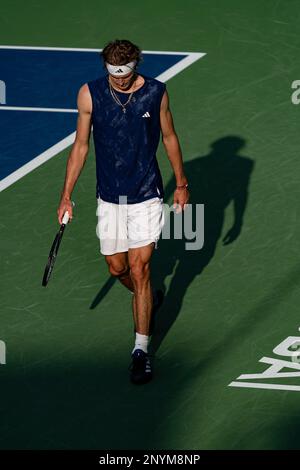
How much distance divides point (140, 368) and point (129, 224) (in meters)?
1.15

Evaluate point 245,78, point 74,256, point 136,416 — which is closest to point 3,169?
point 74,256

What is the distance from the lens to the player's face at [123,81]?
10375 millimetres

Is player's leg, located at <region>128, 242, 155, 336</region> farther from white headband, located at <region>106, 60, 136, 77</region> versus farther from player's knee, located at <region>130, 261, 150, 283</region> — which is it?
white headband, located at <region>106, 60, 136, 77</region>

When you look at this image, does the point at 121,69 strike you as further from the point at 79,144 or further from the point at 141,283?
the point at 141,283

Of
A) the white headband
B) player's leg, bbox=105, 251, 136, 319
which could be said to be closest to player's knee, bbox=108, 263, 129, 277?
player's leg, bbox=105, 251, 136, 319

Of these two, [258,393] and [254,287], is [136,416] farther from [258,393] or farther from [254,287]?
[254,287]

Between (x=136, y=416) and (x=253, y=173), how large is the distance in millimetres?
4123

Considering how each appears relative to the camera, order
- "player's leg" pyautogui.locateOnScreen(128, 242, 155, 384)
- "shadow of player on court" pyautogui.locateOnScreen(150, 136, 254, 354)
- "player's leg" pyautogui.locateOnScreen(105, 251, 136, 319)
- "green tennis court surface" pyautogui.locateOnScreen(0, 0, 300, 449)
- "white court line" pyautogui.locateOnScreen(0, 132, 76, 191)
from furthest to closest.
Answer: "white court line" pyautogui.locateOnScreen(0, 132, 76, 191)
"shadow of player on court" pyautogui.locateOnScreen(150, 136, 254, 354)
"player's leg" pyautogui.locateOnScreen(105, 251, 136, 319)
"player's leg" pyautogui.locateOnScreen(128, 242, 155, 384)
"green tennis court surface" pyautogui.locateOnScreen(0, 0, 300, 449)

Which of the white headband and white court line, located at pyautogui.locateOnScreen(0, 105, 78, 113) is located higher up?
white court line, located at pyautogui.locateOnScreen(0, 105, 78, 113)

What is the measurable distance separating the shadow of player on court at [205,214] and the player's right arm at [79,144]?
142 cm

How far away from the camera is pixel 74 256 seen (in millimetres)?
12469

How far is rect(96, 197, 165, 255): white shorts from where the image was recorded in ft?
35.0

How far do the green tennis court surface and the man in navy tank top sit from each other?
460 millimetres

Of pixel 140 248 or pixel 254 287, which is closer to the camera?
pixel 140 248
